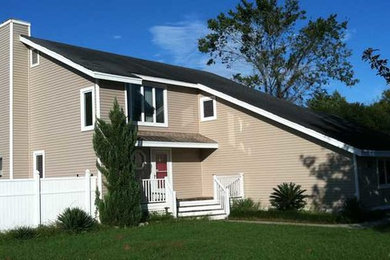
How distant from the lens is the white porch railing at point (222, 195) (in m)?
18.6

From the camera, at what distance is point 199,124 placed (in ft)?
71.9

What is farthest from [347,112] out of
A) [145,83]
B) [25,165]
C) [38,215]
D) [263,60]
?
[38,215]

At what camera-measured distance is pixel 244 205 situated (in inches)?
759

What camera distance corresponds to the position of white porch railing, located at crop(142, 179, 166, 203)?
18.0m

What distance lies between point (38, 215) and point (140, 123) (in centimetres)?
599

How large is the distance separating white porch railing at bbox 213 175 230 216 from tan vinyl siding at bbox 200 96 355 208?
4.97 ft

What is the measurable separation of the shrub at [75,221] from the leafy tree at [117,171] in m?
0.83

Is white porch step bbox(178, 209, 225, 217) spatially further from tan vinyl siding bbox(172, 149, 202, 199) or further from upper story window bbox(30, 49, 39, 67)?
upper story window bbox(30, 49, 39, 67)

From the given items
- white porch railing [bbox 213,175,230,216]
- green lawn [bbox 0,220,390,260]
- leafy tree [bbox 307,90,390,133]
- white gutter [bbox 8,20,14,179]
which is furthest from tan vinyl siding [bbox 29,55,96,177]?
leafy tree [bbox 307,90,390,133]

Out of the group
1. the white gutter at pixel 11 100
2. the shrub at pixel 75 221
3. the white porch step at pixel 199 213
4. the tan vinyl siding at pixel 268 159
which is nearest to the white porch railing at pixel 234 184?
the tan vinyl siding at pixel 268 159

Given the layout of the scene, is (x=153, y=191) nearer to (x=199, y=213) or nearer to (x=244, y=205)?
(x=199, y=213)

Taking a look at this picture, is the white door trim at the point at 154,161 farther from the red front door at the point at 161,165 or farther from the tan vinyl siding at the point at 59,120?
the tan vinyl siding at the point at 59,120

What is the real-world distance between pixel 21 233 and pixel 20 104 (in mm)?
8655

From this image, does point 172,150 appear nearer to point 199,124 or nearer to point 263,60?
point 199,124
